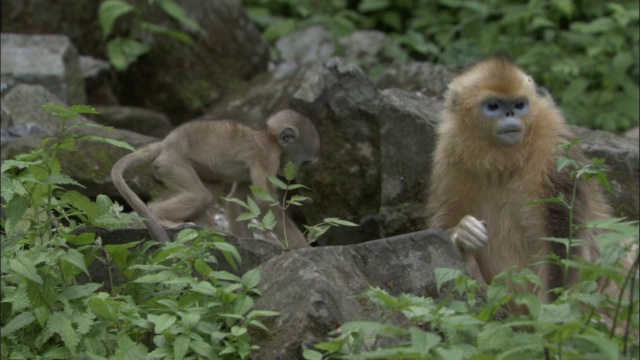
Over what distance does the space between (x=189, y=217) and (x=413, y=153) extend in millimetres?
1552

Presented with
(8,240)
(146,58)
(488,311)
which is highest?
(488,311)

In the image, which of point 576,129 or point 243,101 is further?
point 243,101

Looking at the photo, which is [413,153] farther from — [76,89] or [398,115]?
[76,89]

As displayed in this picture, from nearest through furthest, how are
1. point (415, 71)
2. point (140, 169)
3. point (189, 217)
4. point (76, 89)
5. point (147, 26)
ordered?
point (189, 217) < point (140, 169) < point (415, 71) < point (76, 89) < point (147, 26)

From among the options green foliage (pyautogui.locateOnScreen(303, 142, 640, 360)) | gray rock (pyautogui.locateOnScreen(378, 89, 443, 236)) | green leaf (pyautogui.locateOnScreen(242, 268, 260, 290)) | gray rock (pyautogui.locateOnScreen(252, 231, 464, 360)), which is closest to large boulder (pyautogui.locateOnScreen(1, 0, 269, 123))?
gray rock (pyautogui.locateOnScreen(378, 89, 443, 236))

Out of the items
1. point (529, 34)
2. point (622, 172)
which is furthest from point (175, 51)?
point (622, 172)

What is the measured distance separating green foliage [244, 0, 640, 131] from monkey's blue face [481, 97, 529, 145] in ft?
15.0

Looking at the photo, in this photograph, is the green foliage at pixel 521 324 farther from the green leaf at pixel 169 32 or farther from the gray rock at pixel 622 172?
the green leaf at pixel 169 32

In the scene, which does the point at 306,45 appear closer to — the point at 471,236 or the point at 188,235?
the point at 471,236

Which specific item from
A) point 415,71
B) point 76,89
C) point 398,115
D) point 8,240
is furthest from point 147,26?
point 8,240

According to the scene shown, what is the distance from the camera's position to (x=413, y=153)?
25.5 ft

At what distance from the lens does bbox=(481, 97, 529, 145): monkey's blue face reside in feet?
19.6

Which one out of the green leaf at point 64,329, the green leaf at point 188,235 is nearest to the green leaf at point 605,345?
the green leaf at point 188,235

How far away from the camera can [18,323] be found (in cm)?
454
